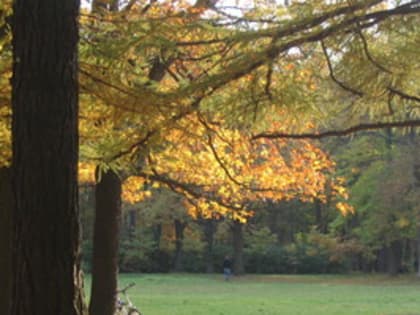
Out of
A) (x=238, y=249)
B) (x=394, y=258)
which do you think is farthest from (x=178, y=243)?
(x=394, y=258)

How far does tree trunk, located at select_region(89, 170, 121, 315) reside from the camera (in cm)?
974

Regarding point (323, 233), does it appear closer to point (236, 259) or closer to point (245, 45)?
point (236, 259)

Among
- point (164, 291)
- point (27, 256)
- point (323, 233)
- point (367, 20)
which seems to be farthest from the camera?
point (323, 233)

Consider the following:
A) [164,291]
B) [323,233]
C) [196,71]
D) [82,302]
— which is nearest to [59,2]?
[82,302]

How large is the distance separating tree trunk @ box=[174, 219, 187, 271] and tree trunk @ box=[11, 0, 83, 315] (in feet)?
140

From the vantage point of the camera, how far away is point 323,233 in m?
48.7

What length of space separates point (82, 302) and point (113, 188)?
5.31m

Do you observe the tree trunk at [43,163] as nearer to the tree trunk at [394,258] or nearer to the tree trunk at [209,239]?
the tree trunk at [394,258]

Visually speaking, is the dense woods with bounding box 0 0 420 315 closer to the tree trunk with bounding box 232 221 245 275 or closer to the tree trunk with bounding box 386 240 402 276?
the tree trunk with bounding box 232 221 245 275

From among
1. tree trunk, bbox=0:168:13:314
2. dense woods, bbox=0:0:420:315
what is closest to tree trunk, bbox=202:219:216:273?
dense woods, bbox=0:0:420:315

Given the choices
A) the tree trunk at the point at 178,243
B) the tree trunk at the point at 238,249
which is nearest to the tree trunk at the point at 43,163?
the tree trunk at the point at 238,249

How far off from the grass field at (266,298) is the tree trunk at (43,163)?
16.2 meters

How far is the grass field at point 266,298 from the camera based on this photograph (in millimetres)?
21406

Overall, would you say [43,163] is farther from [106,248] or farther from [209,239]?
[209,239]
